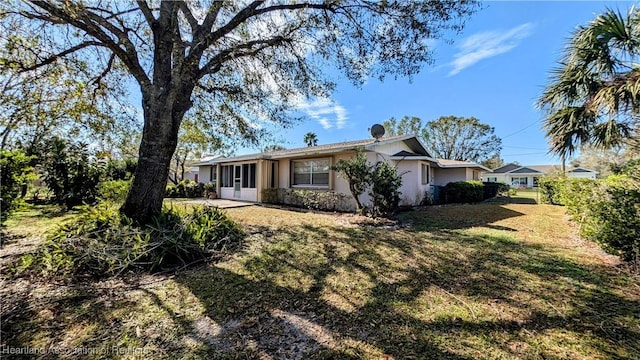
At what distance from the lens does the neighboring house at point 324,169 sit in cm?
1223

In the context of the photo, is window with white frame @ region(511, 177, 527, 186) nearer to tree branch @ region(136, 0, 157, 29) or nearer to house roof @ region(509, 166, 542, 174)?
house roof @ region(509, 166, 542, 174)

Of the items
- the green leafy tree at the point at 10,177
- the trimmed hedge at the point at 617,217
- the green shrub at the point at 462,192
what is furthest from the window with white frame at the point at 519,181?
the green leafy tree at the point at 10,177

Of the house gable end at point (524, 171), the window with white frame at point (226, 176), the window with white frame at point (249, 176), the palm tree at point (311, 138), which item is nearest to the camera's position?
the window with white frame at point (249, 176)

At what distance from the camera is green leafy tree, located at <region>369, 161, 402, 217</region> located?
9.38m

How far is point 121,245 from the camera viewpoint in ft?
16.7

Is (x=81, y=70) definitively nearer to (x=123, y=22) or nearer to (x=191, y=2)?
(x=123, y=22)

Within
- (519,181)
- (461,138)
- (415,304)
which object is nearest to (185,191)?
(415,304)

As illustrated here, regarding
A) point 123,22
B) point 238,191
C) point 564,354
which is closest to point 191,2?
point 123,22

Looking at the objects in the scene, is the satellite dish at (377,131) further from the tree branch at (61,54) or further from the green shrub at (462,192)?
the tree branch at (61,54)

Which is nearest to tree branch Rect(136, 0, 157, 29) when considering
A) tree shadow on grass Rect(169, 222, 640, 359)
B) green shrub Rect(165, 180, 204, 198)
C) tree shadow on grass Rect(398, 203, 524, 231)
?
tree shadow on grass Rect(169, 222, 640, 359)

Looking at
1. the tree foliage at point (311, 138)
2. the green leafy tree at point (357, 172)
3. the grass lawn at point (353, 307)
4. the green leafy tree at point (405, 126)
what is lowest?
the grass lawn at point (353, 307)

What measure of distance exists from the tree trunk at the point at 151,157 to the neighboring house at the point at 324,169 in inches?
273

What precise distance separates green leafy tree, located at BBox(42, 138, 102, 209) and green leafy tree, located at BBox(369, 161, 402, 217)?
11.6 metres

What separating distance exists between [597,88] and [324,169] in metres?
9.50
